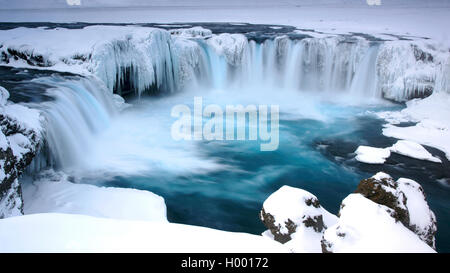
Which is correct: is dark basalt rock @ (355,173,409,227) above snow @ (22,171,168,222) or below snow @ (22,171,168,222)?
above

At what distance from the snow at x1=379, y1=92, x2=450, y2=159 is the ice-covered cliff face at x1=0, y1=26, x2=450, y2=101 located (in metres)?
0.44

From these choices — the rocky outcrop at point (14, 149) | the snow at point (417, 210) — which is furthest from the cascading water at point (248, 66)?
the snow at point (417, 210)

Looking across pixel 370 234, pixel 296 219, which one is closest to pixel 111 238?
pixel 370 234

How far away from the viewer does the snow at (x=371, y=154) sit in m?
5.08

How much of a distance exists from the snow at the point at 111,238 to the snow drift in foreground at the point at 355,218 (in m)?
0.61

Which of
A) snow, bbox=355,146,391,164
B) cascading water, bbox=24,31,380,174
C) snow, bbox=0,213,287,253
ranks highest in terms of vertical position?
cascading water, bbox=24,31,380,174

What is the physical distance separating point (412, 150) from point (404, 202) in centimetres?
341

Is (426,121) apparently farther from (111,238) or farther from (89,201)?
(111,238)

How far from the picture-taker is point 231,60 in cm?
989

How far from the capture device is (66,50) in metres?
6.77

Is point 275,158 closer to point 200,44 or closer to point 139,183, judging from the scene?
point 139,183

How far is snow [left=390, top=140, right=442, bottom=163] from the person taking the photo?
204 inches

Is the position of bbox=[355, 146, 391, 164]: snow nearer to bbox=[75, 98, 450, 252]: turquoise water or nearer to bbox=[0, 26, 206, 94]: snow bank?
bbox=[75, 98, 450, 252]: turquoise water

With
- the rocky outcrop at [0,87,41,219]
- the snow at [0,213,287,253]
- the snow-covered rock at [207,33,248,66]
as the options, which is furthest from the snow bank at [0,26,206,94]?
the snow at [0,213,287,253]
